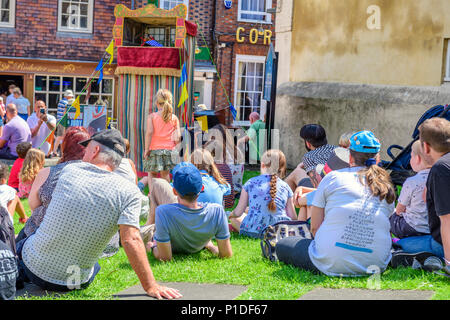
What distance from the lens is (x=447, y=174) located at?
4.60 meters

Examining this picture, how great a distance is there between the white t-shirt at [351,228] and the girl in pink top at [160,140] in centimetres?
516

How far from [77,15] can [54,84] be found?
2.58m

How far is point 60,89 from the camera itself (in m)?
22.4

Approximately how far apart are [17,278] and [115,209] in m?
0.96

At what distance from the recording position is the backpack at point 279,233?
5.66m

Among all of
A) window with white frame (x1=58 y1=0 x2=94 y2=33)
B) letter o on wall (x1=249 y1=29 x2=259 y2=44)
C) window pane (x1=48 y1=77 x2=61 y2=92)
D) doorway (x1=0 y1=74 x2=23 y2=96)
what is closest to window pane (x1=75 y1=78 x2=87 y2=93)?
window pane (x1=48 y1=77 x2=61 y2=92)

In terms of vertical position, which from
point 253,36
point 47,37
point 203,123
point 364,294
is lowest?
point 364,294

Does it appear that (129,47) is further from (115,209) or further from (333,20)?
(115,209)

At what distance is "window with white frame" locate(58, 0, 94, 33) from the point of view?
73.7 feet

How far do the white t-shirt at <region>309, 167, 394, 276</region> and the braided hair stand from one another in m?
1.77

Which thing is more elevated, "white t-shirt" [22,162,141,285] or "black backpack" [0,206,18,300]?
"white t-shirt" [22,162,141,285]

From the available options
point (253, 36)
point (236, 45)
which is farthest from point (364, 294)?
point (253, 36)

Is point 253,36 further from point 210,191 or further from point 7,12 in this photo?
point 210,191

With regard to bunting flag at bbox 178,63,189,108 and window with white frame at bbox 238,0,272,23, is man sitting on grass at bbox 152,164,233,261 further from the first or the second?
window with white frame at bbox 238,0,272,23
